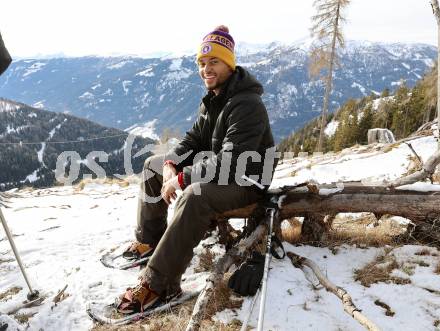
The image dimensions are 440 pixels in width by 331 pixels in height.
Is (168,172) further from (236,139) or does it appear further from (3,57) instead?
(3,57)

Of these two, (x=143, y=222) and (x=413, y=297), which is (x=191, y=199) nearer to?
(x=143, y=222)

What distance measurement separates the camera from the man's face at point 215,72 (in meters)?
4.67

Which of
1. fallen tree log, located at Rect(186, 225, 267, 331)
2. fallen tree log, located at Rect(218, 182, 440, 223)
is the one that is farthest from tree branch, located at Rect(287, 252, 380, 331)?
fallen tree log, located at Rect(218, 182, 440, 223)

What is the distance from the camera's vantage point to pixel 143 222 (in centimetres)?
500

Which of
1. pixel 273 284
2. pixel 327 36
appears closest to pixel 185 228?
pixel 273 284

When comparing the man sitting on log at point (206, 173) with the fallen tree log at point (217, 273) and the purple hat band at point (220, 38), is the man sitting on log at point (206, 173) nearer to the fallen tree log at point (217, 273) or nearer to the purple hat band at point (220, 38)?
the purple hat band at point (220, 38)

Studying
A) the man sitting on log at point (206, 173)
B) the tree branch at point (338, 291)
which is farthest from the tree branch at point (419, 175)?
the man sitting on log at point (206, 173)

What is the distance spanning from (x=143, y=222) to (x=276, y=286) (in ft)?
6.58

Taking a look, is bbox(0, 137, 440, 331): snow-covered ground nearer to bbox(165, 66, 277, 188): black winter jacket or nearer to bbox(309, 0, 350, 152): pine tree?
bbox(165, 66, 277, 188): black winter jacket

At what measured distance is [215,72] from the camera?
184 inches

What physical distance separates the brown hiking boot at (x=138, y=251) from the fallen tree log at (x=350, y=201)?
1399 millimetres

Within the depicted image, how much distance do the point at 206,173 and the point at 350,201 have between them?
5.88ft

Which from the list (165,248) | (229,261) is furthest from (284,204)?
(165,248)

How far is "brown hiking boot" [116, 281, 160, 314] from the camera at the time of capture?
3877 mm
